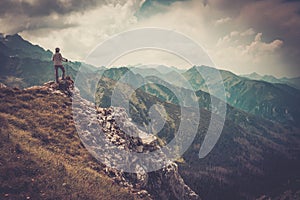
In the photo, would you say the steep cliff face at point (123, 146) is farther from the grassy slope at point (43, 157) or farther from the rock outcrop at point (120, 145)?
the grassy slope at point (43, 157)

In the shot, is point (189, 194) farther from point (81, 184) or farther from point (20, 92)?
point (20, 92)

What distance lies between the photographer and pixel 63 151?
4438 cm

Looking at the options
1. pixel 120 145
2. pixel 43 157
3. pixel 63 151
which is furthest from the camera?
pixel 120 145

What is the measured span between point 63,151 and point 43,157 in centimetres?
502

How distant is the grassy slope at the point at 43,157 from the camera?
34.6 meters

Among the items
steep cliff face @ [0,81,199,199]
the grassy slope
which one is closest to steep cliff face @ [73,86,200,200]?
steep cliff face @ [0,81,199,199]

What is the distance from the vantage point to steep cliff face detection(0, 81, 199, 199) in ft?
118

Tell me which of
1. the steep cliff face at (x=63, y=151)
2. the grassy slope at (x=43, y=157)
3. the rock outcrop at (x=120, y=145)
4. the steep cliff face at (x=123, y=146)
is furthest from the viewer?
the steep cliff face at (x=123, y=146)

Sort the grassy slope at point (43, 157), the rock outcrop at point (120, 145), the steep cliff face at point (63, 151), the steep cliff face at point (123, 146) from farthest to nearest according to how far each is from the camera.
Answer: the steep cliff face at point (123, 146) < the rock outcrop at point (120, 145) < the steep cliff face at point (63, 151) < the grassy slope at point (43, 157)

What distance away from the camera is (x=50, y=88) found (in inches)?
2467

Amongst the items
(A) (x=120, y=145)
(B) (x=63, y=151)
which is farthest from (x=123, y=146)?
(B) (x=63, y=151)

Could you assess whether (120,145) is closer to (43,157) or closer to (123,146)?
(123,146)

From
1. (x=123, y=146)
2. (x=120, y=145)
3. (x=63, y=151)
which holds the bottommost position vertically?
(x=123, y=146)

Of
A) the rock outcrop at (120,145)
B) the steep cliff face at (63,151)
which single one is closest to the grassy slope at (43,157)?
the steep cliff face at (63,151)
